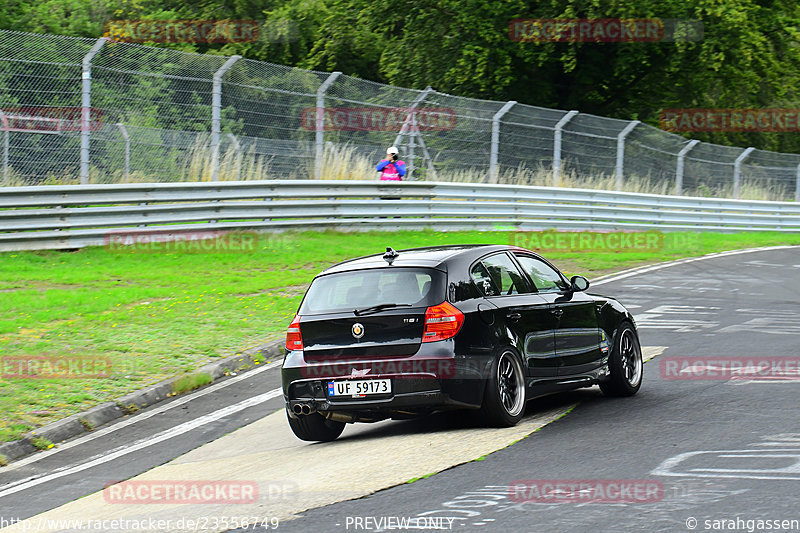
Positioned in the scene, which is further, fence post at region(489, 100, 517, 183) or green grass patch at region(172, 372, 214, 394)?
fence post at region(489, 100, 517, 183)

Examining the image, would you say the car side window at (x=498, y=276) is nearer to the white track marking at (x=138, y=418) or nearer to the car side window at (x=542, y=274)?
the car side window at (x=542, y=274)

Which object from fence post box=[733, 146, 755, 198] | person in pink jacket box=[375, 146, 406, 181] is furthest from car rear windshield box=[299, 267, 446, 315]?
fence post box=[733, 146, 755, 198]

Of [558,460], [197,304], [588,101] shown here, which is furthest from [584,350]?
[588,101]

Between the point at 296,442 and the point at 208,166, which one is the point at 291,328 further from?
the point at 208,166

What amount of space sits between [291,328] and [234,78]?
12928 millimetres

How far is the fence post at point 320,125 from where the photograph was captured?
2220 cm

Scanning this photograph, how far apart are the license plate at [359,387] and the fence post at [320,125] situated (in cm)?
1471

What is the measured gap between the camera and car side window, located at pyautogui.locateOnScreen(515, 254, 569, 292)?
364 inches

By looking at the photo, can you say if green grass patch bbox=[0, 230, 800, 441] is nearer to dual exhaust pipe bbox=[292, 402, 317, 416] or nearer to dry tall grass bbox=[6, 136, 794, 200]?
dry tall grass bbox=[6, 136, 794, 200]

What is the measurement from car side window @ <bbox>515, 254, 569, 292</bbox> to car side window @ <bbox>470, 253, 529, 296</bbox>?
21 centimetres

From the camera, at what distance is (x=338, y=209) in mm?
22438

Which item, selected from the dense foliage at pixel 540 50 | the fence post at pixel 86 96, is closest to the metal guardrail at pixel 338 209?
the fence post at pixel 86 96

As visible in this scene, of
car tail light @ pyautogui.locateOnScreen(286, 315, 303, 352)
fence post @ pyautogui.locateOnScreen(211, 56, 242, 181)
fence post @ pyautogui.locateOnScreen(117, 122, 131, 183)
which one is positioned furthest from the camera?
fence post @ pyautogui.locateOnScreen(211, 56, 242, 181)

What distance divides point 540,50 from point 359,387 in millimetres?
30348
